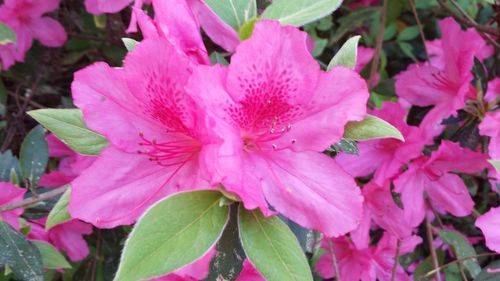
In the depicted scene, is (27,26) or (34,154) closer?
(34,154)

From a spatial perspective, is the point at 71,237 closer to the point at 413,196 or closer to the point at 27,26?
the point at 27,26

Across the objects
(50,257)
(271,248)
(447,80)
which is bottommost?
(50,257)

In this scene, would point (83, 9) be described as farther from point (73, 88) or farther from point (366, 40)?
point (73, 88)

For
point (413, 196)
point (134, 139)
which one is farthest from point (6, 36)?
point (413, 196)

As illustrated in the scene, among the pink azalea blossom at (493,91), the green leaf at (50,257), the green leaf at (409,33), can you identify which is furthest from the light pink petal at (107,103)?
the green leaf at (409,33)

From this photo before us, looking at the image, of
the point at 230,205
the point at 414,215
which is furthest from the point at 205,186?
the point at 414,215

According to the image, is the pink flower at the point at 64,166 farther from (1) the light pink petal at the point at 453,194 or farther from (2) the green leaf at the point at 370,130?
(1) the light pink petal at the point at 453,194
